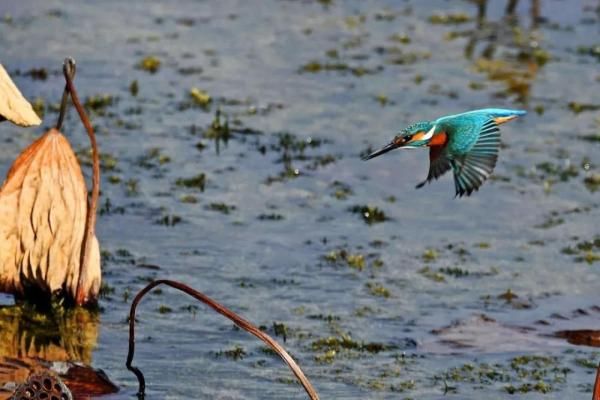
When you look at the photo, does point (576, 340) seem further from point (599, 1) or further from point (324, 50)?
point (599, 1)

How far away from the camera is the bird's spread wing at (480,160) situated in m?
4.95

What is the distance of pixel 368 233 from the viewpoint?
9.40 m

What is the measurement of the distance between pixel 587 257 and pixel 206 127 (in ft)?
9.93

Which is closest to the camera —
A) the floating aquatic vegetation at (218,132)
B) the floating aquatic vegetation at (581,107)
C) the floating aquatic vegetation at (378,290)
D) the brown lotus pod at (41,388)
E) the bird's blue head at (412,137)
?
the bird's blue head at (412,137)

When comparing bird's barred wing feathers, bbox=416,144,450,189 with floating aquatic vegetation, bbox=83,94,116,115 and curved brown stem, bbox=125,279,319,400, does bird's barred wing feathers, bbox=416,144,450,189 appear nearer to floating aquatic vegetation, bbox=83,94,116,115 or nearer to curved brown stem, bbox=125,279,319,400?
curved brown stem, bbox=125,279,319,400

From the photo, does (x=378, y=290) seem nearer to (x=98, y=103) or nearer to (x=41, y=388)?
(x=41, y=388)

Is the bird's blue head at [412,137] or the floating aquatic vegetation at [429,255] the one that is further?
the floating aquatic vegetation at [429,255]

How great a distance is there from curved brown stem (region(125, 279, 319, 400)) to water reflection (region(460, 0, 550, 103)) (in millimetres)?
5821

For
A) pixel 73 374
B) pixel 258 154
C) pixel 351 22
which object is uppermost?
pixel 351 22

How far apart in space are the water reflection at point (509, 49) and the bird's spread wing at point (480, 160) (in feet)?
23.2

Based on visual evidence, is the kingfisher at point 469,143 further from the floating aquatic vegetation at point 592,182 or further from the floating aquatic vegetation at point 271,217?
the floating aquatic vegetation at point 592,182

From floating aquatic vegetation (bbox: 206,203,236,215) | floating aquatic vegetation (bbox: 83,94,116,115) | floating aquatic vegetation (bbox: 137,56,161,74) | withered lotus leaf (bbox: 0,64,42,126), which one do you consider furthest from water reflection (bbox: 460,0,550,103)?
withered lotus leaf (bbox: 0,64,42,126)

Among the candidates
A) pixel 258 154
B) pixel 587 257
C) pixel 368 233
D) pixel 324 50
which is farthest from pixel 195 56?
pixel 587 257

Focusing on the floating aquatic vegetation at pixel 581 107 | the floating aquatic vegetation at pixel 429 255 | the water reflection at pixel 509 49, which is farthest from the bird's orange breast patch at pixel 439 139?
the water reflection at pixel 509 49
